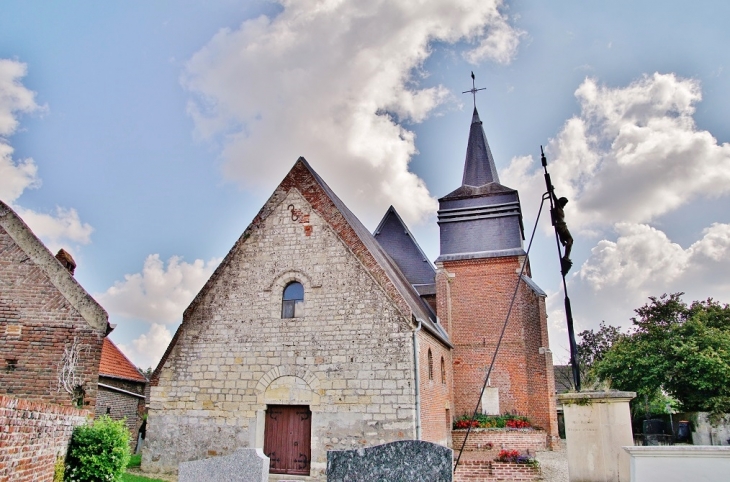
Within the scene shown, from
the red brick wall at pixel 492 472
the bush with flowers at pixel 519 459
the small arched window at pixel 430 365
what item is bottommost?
the red brick wall at pixel 492 472

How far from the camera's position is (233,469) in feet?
26.2

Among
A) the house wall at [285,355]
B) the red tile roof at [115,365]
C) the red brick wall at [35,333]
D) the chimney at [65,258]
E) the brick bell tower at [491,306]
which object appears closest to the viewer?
the red brick wall at [35,333]

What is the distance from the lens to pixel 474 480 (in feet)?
40.6

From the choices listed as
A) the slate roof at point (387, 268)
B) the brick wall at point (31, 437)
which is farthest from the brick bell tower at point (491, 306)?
the brick wall at point (31, 437)

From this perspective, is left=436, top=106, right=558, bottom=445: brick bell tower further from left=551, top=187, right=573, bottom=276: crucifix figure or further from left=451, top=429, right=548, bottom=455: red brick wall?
left=551, top=187, right=573, bottom=276: crucifix figure

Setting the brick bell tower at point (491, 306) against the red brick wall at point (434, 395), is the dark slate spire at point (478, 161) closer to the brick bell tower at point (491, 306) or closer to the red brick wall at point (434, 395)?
the brick bell tower at point (491, 306)

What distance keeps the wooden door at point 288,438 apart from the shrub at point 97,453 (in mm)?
4436

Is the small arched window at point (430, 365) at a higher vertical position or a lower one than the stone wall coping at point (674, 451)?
higher

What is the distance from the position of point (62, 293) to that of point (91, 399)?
7.96ft

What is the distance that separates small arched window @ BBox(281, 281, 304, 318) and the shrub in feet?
17.8

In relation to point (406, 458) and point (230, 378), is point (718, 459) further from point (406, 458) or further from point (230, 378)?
point (230, 378)

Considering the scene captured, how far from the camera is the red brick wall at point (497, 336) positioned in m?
19.3

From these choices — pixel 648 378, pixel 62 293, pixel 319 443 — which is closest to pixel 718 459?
pixel 319 443

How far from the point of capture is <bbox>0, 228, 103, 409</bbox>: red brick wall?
1108 cm
